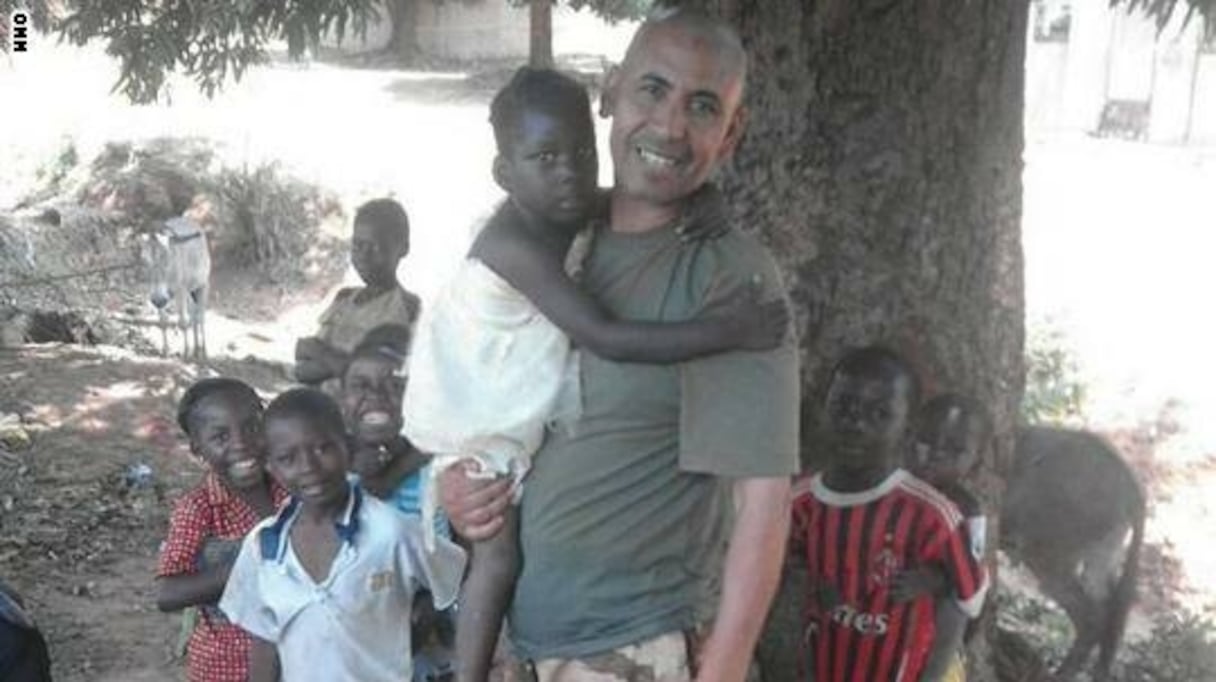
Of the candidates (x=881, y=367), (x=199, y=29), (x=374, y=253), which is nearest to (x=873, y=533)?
(x=881, y=367)

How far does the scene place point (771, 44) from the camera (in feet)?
10.3

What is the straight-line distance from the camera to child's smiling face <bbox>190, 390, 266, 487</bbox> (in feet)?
9.79

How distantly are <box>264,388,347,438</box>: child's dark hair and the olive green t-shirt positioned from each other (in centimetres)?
A: 88

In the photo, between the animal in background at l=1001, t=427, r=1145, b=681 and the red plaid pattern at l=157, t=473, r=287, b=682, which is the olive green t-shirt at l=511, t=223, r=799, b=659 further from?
the animal in background at l=1001, t=427, r=1145, b=681

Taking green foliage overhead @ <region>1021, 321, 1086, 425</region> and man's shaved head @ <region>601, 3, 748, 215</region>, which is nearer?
man's shaved head @ <region>601, 3, 748, 215</region>

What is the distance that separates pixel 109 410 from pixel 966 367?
557 centimetres

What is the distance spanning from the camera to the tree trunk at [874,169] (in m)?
3.13

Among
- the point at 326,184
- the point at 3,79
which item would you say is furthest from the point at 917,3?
the point at 3,79

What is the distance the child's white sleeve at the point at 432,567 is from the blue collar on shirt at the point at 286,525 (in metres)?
0.11

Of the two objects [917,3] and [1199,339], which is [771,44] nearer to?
[917,3]

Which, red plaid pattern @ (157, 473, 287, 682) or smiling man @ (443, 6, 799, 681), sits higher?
smiling man @ (443, 6, 799, 681)

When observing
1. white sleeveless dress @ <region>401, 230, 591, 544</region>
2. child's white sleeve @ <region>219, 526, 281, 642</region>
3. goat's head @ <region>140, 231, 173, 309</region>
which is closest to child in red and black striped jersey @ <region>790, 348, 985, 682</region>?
white sleeveless dress @ <region>401, 230, 591, 544</region>

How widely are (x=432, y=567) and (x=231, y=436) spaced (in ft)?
2.09

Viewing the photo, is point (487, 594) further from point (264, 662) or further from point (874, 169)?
point (874, 169)
